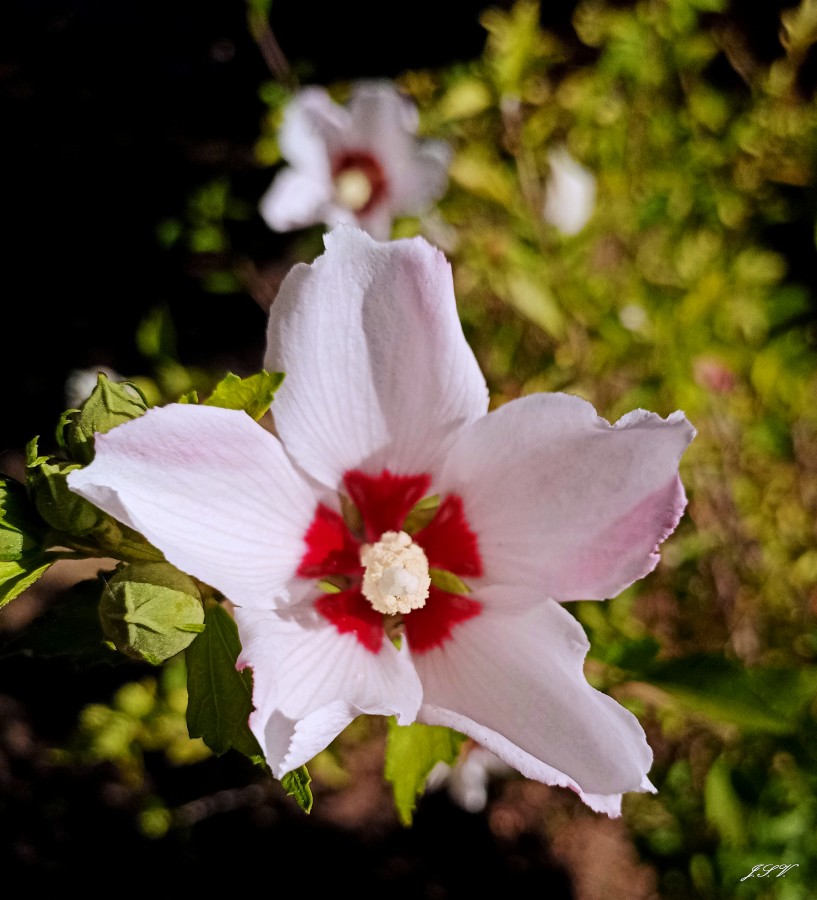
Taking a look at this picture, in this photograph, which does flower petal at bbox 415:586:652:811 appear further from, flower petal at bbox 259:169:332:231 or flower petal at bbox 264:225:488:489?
flower petal at bbox 259:169:332:231

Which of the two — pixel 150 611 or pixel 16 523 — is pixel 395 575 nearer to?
pixel 150 611

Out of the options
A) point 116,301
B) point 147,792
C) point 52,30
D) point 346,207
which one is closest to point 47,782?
point 147,792

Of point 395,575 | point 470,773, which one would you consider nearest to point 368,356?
point 395,575

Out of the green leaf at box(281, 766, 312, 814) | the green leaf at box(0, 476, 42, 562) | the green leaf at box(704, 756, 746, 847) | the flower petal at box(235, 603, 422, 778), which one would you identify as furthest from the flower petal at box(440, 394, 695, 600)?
the green leaf at box(704, 756, 746, 847)

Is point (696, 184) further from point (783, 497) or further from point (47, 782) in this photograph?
point (47, 782)

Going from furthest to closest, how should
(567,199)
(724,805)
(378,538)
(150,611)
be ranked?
(567,199)
(724,805)
(378,538)
(150,611)
